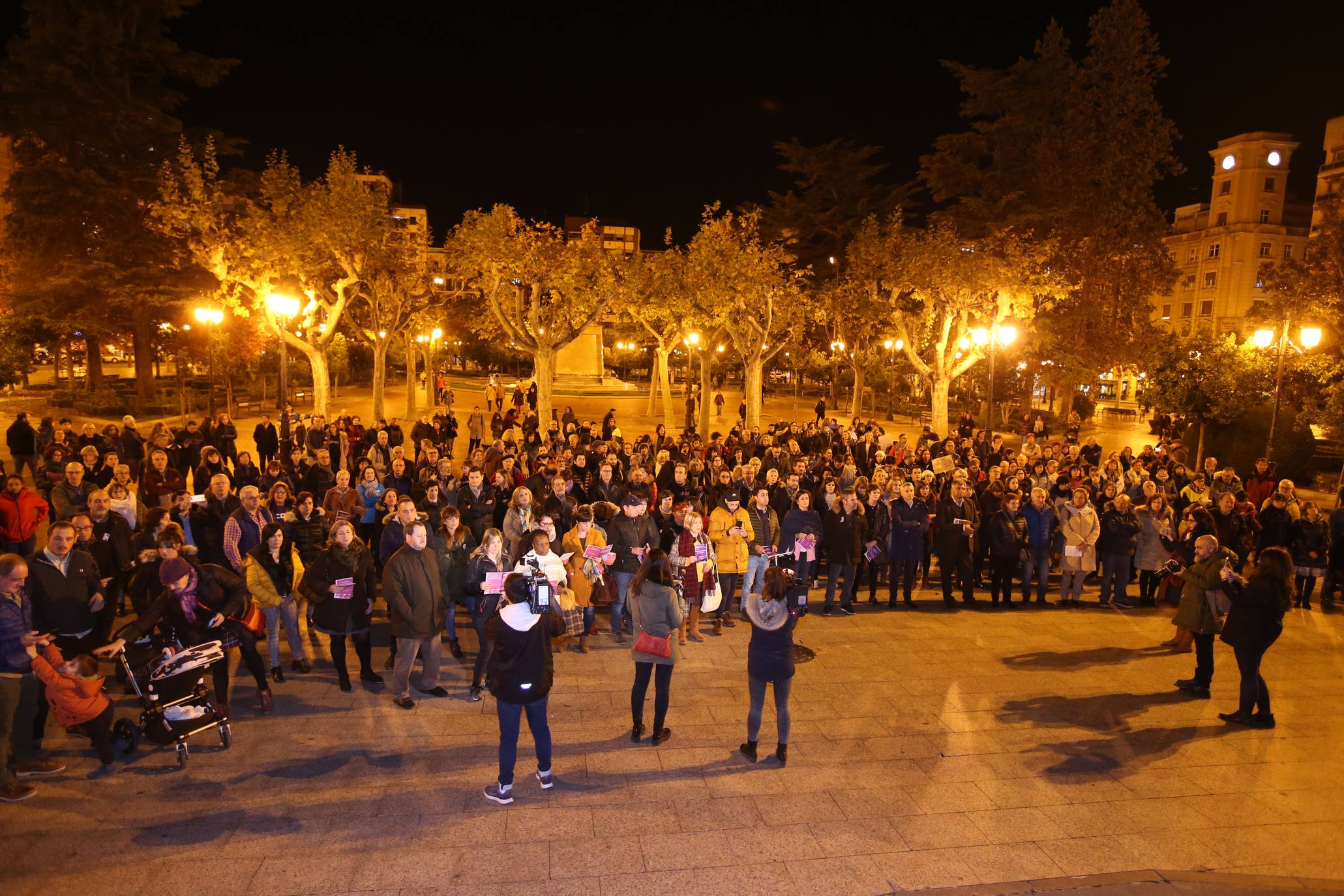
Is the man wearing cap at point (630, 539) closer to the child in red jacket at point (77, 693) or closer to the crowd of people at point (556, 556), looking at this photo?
the crowd of people at point (556, 556)

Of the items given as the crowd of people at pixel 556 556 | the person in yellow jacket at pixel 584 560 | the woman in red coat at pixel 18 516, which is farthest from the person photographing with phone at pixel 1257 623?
the woman in red coat at pixel 18 516

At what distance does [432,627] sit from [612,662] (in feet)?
7.10

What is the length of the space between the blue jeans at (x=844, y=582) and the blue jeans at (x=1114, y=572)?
358 centimetres

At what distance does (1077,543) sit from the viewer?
1110cm

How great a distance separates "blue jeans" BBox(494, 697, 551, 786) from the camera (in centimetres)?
561

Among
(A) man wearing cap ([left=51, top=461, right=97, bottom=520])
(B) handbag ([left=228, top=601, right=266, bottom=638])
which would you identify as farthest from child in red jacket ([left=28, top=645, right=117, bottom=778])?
(A) man wearing cap ([left=51, top=461, right=97, bottom=520])

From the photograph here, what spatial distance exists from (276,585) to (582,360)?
4481 cm

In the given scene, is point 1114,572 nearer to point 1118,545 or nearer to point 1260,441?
point 1118,545

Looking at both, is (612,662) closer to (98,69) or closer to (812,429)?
(812,429)

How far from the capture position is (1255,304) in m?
30.4

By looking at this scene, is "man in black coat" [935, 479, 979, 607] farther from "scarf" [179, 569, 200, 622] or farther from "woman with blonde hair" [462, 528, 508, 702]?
"scarf" [179, 569, 200, 622]

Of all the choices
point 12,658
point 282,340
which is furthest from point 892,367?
point 12,658

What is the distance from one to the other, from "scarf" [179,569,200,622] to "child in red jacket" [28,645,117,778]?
68 centimetres

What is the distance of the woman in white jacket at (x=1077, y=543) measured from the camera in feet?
36.2
